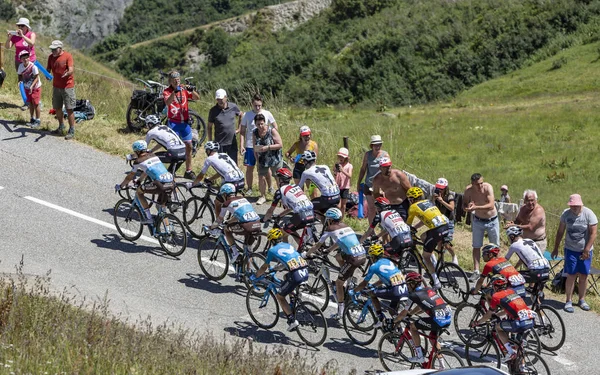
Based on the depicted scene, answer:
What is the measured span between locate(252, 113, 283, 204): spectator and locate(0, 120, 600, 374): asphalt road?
2899 millimetres

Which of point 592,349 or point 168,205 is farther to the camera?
point 168,205

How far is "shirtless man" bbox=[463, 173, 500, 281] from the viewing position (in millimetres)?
15234

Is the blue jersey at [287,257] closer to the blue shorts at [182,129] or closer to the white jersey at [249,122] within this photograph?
the white jersey at [249,122]

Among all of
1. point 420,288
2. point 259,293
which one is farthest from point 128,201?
point 420,288

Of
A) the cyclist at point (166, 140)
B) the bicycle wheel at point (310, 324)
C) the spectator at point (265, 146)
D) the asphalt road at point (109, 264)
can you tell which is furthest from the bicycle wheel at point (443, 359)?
the cyclist at point (166, 140)

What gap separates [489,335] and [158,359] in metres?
5.14

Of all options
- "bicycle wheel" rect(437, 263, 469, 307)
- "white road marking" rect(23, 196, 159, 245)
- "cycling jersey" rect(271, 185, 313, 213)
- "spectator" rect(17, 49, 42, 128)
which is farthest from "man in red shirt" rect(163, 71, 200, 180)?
"bicycle wheel" rect(437, 263, 469, 307)

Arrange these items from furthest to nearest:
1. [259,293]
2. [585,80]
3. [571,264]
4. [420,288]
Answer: [585,80], [571,264], [259,293], [420,288]

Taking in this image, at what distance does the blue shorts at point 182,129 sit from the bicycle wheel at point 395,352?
7.68 m

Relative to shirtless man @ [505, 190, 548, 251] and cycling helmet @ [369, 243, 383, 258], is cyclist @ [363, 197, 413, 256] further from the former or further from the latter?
shirtless man @ [505, 190, 548, 251]

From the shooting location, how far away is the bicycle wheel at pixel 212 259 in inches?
547

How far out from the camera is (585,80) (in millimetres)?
44000

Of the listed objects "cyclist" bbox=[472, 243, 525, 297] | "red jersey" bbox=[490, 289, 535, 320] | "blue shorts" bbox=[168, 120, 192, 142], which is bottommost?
"red jersey" bbox=[490, 289, 535, 320]

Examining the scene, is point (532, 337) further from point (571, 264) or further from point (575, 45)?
point (575, 45)
